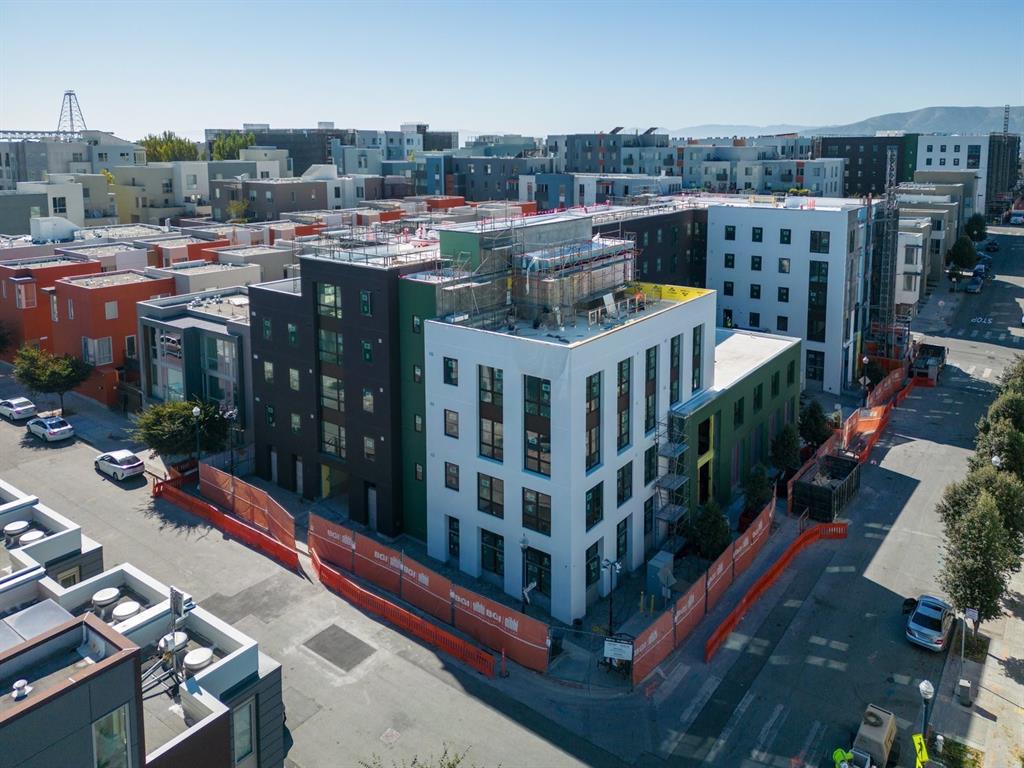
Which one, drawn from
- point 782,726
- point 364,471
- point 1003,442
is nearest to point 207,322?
point 364,471

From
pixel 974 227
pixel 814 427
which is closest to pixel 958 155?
pixel 974 227

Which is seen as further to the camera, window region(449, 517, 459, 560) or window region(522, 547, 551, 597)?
window region(449, 517, 459, 560)

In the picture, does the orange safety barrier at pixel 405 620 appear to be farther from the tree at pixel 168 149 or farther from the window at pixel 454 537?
the tree at pixel 168 149

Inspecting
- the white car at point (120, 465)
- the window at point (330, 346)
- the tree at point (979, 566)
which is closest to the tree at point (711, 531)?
the tree at point (979, 566)

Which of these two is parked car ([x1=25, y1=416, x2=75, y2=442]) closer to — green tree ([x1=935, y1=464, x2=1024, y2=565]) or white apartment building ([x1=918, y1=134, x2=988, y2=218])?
green tree ([x1=935, y1=464, x2=1024, y2=565])

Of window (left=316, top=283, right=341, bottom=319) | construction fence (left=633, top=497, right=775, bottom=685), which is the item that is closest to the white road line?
construction fence (left=633, top=497, right=775, bottom=685)

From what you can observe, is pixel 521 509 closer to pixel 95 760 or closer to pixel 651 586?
pixel 651 586
